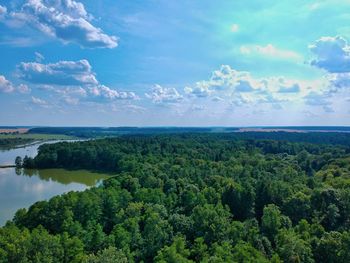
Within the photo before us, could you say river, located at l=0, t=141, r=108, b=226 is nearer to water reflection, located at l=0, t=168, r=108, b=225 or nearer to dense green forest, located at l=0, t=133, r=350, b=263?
water reflection, located at l=0, t=168, r=108, b=225

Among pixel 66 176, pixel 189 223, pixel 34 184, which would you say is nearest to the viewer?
pixel 189 223

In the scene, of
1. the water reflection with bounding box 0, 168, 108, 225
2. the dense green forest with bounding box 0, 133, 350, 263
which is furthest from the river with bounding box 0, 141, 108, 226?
the dense green forest with bounding box 0, 133, 350, 263

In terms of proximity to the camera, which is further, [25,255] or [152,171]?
[152,171]

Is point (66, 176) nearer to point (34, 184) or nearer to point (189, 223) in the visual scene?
point (34, 184)

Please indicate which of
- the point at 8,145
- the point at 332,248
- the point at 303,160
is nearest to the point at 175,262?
the point at 332,248

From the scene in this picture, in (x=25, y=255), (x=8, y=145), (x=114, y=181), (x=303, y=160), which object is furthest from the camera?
(x=8, y=145)

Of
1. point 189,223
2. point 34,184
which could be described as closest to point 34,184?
point 34,184

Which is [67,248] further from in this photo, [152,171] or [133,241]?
[152,171]

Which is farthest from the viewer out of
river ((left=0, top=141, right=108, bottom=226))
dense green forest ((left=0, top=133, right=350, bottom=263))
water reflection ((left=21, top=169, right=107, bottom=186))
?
water reflection ((left=21, top=169, right=107, bottom=186))

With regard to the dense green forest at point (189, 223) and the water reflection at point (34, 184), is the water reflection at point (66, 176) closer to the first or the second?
the water reflection at point (34, 184)
